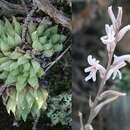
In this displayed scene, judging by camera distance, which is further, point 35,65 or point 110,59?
point 35,65

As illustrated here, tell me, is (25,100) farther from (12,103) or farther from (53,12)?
(53,12)

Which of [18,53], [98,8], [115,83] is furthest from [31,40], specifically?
[115,83]

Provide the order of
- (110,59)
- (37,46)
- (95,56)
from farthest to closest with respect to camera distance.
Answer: (95,56) → (37,46) → (110,59)

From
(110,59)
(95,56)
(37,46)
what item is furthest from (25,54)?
(95,56)

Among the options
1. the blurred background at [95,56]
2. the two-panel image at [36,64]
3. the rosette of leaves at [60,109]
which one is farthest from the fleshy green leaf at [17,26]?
the blurred background at [95,56]

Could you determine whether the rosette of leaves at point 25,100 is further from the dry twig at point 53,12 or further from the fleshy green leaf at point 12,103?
the dry twig at point 53,12

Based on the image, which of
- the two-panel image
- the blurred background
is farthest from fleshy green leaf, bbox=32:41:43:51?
the blurred background
